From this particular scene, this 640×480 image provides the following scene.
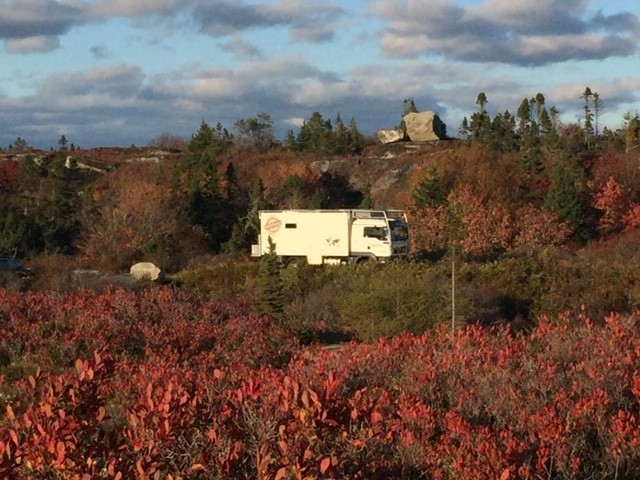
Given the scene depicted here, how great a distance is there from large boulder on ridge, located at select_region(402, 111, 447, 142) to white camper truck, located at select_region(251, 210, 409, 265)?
48508mm

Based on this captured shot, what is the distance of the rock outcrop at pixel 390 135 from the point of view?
83.5 metres

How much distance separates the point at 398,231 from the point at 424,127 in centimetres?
5139

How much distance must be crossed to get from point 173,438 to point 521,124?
84.0 m

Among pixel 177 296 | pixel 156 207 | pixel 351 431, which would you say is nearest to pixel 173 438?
pixel 351 431

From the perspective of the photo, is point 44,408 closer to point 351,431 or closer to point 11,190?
point 351,431

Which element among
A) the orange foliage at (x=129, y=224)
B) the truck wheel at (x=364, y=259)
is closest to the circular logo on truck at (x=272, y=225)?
the truck wheel at (x=364, y=259)

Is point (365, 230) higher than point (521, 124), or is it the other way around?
point (521, 124)

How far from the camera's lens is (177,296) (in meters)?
12.8

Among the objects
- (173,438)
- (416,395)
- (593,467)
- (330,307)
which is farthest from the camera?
(330,307)

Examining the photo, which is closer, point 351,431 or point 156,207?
point 351,431

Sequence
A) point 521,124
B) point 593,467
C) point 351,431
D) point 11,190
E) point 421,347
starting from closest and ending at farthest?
point 351,431, point 593,467, point 421,347, point 11,190, point 521,124

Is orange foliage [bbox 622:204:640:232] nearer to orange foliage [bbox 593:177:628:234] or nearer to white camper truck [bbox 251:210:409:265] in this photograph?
orange foliage [bbox 593:177:628:234]

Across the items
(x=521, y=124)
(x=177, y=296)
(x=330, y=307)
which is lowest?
(x=330, y=307)

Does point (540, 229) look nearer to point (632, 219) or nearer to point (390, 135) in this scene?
point (632, 219)
